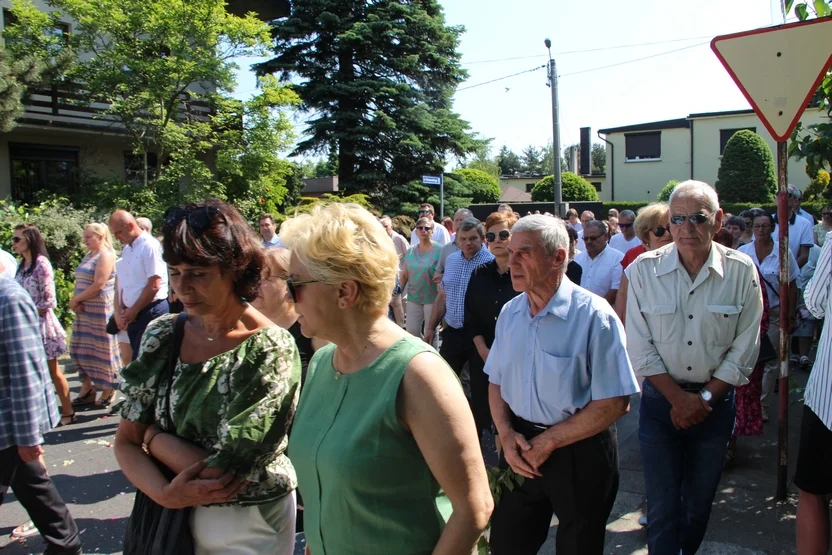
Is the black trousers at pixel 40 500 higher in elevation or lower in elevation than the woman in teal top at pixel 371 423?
lower

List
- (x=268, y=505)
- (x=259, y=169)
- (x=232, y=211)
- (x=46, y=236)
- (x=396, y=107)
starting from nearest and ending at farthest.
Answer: (x=268, y=505) → (x=232, y=211) → (x=46, y=236) → (x=259, y=169) → (x=396, y=107)

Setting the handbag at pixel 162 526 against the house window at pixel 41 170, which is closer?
the handbag at pixel 162 526

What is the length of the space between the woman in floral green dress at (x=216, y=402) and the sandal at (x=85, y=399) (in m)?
5.82

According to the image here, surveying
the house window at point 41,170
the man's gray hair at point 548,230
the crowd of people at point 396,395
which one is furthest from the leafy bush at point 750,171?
the man's gray hair at point 548,230

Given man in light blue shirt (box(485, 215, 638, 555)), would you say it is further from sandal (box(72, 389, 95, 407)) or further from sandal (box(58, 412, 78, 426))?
sandal (box(72, 389, 95, 407))

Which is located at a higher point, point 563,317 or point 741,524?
point 563,317

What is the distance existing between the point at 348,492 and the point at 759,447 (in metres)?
4.76

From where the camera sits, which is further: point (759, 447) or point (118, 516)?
point (759, 447)

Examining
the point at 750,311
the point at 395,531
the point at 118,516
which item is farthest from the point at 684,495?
the point at 118,516

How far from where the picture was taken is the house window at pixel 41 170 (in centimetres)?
1881

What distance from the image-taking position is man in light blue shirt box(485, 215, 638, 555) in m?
2.72

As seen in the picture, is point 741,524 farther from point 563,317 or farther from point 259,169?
point 259,169

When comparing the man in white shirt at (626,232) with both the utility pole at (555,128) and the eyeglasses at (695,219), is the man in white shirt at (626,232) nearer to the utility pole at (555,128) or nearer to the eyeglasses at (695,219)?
the eyeglasses at (695,219)

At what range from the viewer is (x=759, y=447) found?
532 cm
